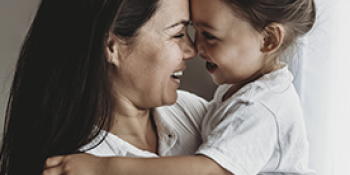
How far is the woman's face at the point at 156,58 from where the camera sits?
3.53ft

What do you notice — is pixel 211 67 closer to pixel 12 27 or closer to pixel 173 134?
pixel 173 134

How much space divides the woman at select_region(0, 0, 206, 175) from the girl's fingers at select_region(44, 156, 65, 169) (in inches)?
A: 2.5

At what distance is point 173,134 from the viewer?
1.19m

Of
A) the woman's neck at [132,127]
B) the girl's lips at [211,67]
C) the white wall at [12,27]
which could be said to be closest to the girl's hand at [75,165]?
the woman's neck at [132,127]

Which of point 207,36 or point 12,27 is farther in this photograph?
point 12,27

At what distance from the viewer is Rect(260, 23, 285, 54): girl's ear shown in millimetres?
1113

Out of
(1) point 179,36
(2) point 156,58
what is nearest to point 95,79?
(2) point 156,58

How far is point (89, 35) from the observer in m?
0.95

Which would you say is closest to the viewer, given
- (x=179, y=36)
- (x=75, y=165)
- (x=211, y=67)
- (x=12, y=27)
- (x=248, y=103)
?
(x=75, y=165)

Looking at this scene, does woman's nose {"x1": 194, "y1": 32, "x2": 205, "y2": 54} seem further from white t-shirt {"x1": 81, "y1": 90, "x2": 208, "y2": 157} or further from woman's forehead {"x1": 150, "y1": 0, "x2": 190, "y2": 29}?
white t-shirt {"x1": 81, "y1": 90, "x2": 208, "y2": 157}

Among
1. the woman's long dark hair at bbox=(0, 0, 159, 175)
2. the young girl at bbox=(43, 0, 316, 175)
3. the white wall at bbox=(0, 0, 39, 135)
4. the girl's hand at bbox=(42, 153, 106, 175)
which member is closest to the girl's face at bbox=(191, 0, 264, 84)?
the young girl at bbox=(43, 0, 316, 175)

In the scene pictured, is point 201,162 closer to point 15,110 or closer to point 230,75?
point 230,75

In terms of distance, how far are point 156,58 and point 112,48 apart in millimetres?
146

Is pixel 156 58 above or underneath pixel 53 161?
above
